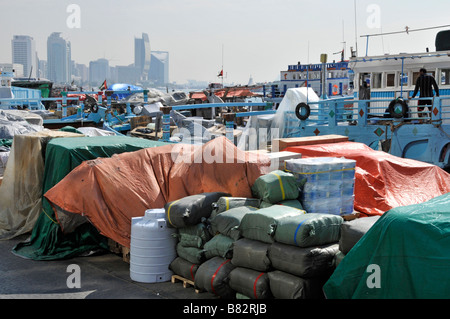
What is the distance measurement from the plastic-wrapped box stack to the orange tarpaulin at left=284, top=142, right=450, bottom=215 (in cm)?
121

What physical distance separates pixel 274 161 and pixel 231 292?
8.25ft

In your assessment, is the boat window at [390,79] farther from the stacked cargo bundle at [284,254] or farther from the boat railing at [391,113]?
the stacked cargo bundle at [284,254]

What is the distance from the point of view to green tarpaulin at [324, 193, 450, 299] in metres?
4.61

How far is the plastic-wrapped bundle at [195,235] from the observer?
7.01 m

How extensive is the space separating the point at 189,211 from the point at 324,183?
6.63ft

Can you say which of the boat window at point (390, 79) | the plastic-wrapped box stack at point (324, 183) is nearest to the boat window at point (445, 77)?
the boat window at point (390, 79)

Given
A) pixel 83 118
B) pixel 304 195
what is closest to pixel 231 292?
pixel 304 195

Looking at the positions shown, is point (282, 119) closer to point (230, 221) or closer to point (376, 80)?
point (376, 80)

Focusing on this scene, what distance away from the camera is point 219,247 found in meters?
6.70

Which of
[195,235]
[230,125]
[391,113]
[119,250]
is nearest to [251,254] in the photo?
[195,235]

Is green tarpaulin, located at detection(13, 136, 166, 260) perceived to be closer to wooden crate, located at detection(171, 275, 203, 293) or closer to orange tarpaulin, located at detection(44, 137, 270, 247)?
orange tarpaulin, located at detection(44, 137, 270, 247)

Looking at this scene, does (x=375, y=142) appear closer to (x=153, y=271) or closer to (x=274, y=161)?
(x=274, y=161)
